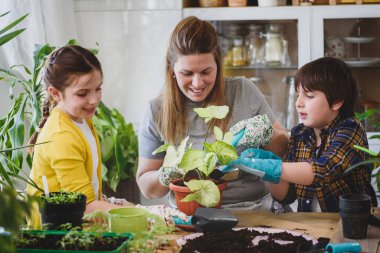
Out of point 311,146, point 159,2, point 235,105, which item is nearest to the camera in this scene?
point 311,146

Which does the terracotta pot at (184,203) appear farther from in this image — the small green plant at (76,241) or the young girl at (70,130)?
the small green plant at (76,241)

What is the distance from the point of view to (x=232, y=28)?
13.0ft

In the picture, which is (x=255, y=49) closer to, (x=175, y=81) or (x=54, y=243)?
(x=175, y=81)

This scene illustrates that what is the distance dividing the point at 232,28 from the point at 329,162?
7.00ft

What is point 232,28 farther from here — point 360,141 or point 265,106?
point 360,141

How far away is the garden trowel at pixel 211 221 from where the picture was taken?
1620 mm

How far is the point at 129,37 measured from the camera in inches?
150

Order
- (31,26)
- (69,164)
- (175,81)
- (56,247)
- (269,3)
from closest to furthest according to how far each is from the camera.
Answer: (56,247)
(69,164)
(175,81)
(31,26)
(269,3)

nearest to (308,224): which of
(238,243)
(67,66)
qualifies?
(238,243)

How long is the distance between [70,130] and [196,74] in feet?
1.81

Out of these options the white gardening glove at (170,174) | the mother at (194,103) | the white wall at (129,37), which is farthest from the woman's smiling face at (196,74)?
the white wall at (129,37)

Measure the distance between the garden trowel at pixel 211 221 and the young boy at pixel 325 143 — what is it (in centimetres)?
38

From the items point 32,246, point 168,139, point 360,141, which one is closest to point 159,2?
point 168,139

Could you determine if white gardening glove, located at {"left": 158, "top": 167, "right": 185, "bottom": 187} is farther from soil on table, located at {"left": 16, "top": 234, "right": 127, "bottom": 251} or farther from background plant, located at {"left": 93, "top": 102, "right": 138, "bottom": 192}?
background plant, located at {"left": 93, "top": 102, "right": 138, "bottom": 192}
